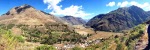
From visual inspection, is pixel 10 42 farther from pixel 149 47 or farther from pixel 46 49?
pixel 149 47

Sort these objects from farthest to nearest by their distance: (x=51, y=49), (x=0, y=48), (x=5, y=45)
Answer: (x=51, y=49), (x=5, y=45), (x=0, y=48)

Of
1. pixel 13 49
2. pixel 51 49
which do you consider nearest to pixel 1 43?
pixel 13 49

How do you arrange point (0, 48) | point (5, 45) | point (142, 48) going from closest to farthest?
1. point (0, 48)
2. point (5, 45)
3. point (142, 48)

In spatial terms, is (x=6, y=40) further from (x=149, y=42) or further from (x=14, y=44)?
(x=149, y=42)

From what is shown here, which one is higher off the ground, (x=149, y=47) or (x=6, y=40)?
(x=6, y=40)

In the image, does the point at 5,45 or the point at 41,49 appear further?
the point at 41,49

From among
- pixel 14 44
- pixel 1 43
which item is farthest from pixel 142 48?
pixel 1 43

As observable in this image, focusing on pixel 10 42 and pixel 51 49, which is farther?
pixel 51 49

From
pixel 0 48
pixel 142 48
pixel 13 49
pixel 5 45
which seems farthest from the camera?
pixel 142 48

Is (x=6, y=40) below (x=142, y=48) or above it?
above
